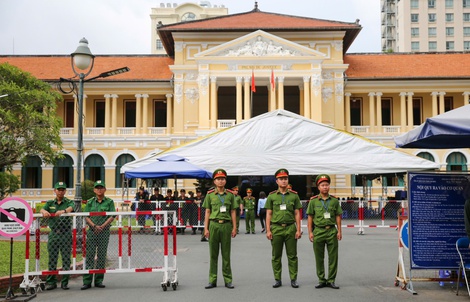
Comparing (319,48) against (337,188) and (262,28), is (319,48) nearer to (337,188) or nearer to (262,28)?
(262,28)

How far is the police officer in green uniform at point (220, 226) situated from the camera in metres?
9.54

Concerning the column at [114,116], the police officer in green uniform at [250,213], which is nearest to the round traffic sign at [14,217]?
the police officer in green uniform at [250,213]

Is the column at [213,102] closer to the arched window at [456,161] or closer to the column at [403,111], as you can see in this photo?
the column at [403,111]

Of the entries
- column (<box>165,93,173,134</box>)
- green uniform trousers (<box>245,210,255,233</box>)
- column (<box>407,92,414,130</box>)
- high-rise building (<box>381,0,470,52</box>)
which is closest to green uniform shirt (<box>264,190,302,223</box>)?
green uniform trousers (<box>245,210,255,233</box>)

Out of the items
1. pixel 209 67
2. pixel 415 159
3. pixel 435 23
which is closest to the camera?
pixel 415 159

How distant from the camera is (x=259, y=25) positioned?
42938 mm

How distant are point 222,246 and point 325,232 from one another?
1.73 metres

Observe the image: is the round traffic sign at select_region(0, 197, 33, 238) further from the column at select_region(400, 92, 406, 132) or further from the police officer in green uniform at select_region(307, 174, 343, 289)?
the column at select_region(400, 92, 406, 132)

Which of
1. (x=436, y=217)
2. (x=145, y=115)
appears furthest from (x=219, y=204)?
(x=145, y=115)

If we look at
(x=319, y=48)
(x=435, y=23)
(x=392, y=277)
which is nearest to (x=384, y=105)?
(x=319, y=48)

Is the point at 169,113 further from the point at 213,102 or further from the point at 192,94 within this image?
the point at 213,102

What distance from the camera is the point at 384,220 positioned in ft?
75.7

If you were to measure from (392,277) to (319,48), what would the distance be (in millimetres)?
33888

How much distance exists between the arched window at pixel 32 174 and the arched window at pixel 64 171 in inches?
45.7
